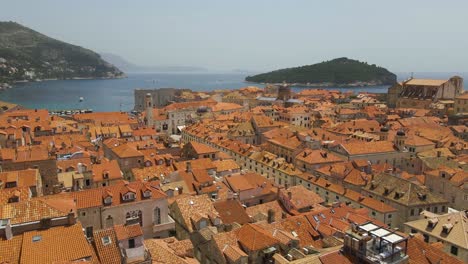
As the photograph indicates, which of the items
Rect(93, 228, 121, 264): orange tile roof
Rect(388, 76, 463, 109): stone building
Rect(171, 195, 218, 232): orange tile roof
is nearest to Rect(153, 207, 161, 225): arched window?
Rect(171, 195, 218, 232): orange tile roof

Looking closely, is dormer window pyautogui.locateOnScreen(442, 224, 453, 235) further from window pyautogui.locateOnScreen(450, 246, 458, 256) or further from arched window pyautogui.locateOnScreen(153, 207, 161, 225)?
arched window pyautogui.locateOnScreen(153, 207, 161, 225)

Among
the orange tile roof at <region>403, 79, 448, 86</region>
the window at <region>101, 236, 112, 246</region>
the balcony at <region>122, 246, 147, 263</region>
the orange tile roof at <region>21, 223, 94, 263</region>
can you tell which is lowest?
the balcony at <region>122, 246, 147, 263</region>

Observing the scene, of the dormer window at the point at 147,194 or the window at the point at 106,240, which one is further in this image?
the dormer window at the point at 147,194

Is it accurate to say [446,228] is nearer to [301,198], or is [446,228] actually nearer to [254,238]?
[301,198]

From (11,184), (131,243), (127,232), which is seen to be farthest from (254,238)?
(11,184)

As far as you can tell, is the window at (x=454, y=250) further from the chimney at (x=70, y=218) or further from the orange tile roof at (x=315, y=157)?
the chimney at (x=70, y=218)

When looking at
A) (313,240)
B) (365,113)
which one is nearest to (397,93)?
(365,113)

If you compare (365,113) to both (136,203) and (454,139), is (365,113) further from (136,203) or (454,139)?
(136,203)

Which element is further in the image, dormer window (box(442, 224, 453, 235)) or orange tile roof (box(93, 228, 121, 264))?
dormer window (box(442, 224, 453, 235))

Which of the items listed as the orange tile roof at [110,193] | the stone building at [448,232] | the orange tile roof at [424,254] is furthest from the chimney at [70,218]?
the stone building at [448,232]
